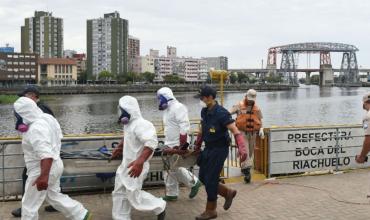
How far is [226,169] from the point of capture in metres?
9.50

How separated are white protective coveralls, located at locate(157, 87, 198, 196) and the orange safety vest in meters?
1.74

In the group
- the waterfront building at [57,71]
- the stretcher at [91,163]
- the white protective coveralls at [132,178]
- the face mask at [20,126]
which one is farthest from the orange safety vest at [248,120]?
the waterfront building at [57,71]

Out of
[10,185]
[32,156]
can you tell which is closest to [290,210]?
[32,156]

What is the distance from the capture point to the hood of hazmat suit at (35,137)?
216 inches

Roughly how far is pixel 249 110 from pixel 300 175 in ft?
5.77

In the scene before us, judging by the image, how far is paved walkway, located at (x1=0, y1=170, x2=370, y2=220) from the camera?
6.89 meters

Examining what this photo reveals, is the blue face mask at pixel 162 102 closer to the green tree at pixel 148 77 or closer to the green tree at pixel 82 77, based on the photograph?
the green tree at pixel 148 77

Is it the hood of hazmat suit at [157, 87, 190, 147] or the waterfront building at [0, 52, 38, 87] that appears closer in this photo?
the hood of hazmat suit at [157, 87, 190, 147]

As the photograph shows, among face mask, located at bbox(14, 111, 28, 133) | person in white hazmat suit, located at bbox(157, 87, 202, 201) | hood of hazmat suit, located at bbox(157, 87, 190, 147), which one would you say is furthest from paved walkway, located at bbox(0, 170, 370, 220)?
face mask, located at bbox(14, 111, 28, 133)

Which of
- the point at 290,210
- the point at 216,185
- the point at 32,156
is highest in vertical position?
the point at 32,156

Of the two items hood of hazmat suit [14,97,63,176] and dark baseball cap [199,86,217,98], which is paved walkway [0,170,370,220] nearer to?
hood of hazmat suit [14,97,63,176]

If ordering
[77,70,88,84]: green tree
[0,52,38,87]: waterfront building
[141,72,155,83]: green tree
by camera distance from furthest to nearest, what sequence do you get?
[77,70,88,84]: green tree, [141,72,155,83]: green tree, [0,52,38,87]: waterfront building

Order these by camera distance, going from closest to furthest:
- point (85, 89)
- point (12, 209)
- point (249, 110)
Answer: point (12, 209), point (249, 110), point (85, 89)

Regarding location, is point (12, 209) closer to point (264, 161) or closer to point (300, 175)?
point (264, 161)
